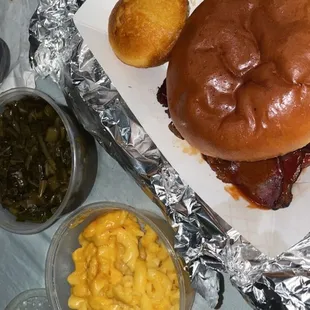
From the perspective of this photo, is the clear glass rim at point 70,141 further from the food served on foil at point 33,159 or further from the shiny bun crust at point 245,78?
the shiny bun crust at point 245,78

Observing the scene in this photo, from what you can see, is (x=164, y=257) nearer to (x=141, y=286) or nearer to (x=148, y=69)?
(x=141, y=286)

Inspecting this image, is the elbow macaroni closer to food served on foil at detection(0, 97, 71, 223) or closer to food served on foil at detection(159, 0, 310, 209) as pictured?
food served on foil at detection(0, 97, 71, 223)

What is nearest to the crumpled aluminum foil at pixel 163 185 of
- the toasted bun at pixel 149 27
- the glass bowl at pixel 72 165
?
the glass bowl at pixel 72 165

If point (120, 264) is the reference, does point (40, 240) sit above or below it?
below

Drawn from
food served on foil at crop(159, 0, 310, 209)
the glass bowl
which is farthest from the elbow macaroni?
food served on foil at crop(159, 0, 310, 209)

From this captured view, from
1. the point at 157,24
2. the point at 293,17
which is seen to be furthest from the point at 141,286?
the point at 293,17

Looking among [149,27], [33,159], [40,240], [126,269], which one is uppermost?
[149,27]

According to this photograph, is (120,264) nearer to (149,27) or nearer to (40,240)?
(40,240)

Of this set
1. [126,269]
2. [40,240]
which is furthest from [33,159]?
[126,269]
